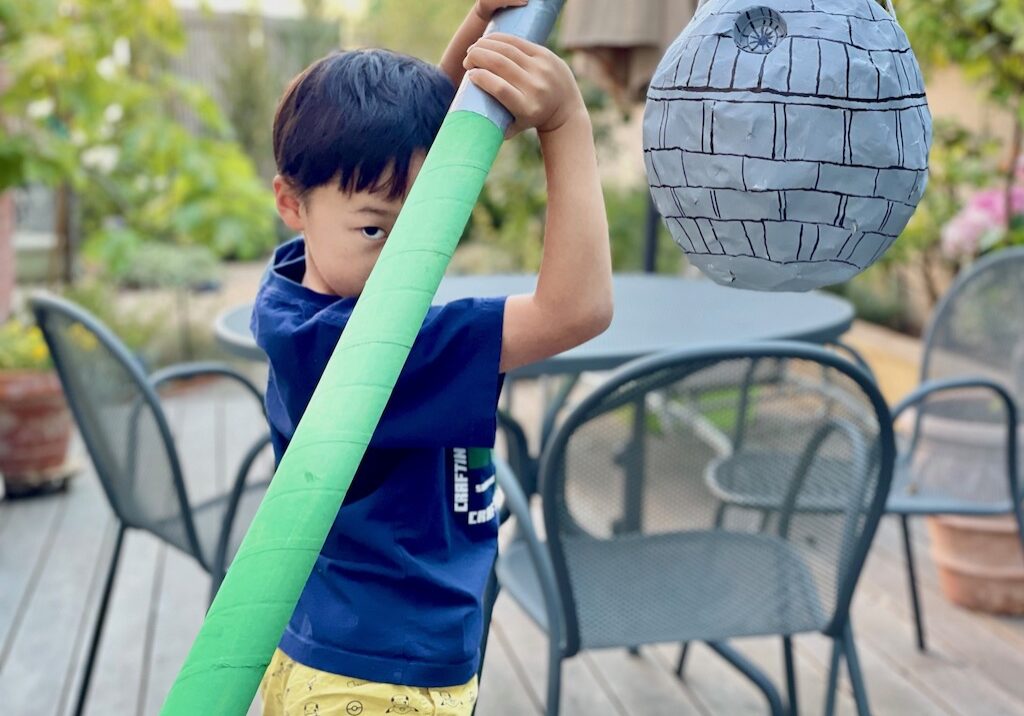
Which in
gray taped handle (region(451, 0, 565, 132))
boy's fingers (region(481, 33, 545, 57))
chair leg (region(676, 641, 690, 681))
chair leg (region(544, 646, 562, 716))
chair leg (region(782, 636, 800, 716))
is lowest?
chair leg (region(676, 641, 690, 681))

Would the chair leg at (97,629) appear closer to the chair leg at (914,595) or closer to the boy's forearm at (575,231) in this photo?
the boy's forearm at (575,231)

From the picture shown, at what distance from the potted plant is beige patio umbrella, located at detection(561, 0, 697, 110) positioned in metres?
1.96

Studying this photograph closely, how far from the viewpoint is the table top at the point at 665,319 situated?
1.82 m

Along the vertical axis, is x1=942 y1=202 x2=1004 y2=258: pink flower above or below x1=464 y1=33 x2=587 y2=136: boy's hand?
below

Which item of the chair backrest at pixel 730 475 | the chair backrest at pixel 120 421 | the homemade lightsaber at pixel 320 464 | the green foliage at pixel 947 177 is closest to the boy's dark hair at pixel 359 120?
the homemade lightsaber at pixel 320 464

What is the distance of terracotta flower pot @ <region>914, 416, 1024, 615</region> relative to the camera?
7.20 ft

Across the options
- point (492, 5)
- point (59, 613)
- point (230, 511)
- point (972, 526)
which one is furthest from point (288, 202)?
point (972, 526)

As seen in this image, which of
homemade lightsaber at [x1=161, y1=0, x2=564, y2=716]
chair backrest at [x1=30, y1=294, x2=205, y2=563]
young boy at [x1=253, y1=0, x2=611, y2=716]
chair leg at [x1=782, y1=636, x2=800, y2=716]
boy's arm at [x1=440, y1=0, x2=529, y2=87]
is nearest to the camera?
homemade lightsaber at [x1=161, y1=0, x2=564, y2=716]

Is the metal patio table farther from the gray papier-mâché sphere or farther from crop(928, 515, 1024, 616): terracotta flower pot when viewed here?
the gray papier-mâché sphere

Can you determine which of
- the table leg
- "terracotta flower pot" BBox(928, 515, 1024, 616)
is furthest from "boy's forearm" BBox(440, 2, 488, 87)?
"terracotta flower pot" BBox(928, 515, 1024, 616)

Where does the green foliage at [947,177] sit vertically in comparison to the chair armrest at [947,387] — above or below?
above

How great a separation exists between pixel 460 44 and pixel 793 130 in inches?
16.5

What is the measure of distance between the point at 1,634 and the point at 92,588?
0.30 m

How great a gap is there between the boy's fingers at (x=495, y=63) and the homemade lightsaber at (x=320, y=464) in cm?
9
